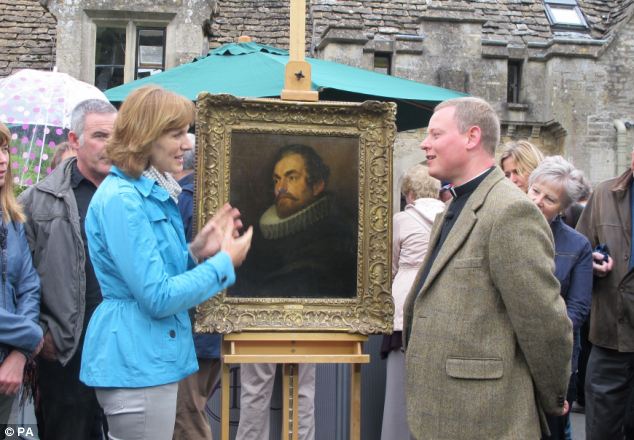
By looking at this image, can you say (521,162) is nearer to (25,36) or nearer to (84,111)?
(84,111)

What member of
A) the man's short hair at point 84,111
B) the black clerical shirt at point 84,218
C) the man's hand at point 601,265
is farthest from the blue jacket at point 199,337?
the man's hand at point 601,265

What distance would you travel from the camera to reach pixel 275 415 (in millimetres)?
5637

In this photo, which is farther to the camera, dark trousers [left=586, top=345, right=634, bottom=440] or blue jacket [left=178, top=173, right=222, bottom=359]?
dark trousers [left=586, top=345, right=634, bottom=440]

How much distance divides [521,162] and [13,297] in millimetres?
3040

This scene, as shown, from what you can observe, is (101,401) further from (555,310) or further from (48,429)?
(555,310)

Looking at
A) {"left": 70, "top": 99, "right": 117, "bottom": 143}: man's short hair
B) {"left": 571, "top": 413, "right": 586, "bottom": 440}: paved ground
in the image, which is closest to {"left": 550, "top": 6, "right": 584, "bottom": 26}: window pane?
{"left": 571, "top": 413, "right": 586, "bottom": 440}: paved ground

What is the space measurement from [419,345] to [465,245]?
42cm

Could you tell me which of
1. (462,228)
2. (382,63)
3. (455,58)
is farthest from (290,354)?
(455,58)

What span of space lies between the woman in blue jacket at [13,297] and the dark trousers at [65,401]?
1.00 feet

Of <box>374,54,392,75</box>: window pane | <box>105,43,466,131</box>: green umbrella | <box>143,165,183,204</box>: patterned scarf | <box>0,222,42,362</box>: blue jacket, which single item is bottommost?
<box>0,222,42,362</box>: blue jacket

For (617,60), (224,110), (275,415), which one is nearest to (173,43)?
(617,60)

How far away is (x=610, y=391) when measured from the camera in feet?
16.0

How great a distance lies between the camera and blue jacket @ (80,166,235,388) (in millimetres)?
2756

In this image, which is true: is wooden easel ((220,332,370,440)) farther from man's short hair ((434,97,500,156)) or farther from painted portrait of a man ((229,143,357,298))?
man's short hair ((434,97,500,156))
